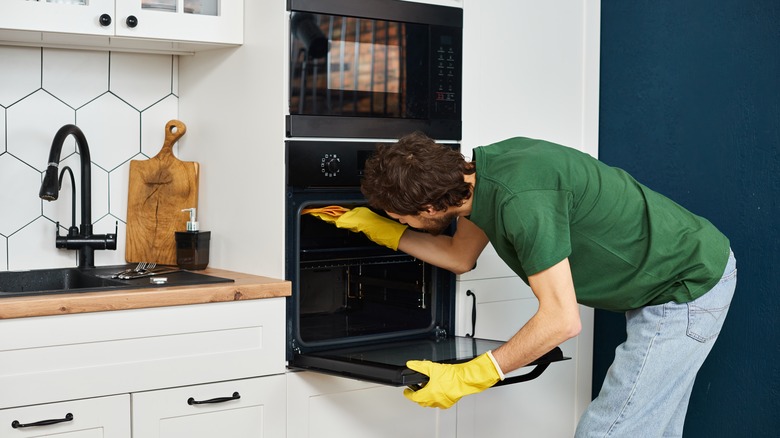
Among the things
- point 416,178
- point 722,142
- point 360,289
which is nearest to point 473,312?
point 360,289

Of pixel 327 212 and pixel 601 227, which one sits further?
pixel 327 212

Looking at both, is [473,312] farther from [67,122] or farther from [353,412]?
[67,122]

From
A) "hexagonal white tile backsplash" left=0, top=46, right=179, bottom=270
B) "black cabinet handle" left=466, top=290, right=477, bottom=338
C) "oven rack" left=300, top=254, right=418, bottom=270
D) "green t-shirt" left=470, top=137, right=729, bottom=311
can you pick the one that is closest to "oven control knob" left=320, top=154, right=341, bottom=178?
"oven rack" left=300, top=254, right=418, bottom=270

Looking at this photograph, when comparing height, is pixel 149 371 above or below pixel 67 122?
below

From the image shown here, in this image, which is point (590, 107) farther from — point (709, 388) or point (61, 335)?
point (61, 335)

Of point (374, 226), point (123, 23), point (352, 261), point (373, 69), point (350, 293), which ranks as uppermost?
point (123, 23)

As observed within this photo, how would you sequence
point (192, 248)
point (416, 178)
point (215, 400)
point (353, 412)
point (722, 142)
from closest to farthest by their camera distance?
point (416, 178) < point (215, 400) < point (353, 412) < point (192, 248) < point (722, 142)

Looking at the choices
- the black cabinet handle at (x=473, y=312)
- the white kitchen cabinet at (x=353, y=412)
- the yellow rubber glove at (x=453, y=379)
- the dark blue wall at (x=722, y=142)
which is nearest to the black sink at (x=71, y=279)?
the white kitchen cabinet at (x=353, y=412)

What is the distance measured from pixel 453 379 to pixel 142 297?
730 millimetres

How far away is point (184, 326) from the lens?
216cm

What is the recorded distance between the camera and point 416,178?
1967 mm

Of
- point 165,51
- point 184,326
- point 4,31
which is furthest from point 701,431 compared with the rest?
point 4,31

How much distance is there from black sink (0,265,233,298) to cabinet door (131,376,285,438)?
0.28m

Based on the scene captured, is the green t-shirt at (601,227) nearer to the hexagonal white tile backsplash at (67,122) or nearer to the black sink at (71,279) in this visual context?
the black sink at (71,279)
